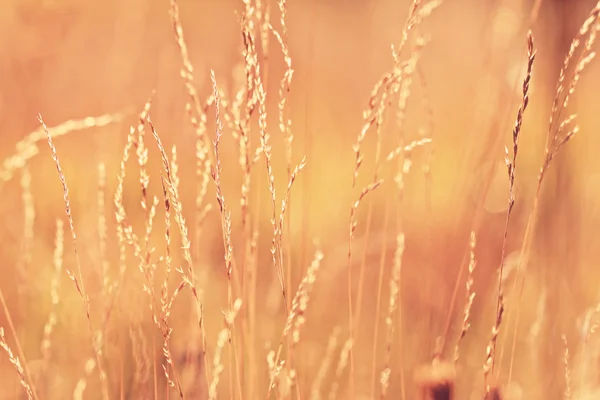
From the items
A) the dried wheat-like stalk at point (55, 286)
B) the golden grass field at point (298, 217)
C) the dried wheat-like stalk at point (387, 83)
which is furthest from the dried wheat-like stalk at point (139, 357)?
the dried wheat-like stalk at point (387, 83)

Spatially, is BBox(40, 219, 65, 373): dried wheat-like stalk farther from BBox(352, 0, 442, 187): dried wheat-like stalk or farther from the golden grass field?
BBox(352, 0, 442, 187): dried wheat-like stalk

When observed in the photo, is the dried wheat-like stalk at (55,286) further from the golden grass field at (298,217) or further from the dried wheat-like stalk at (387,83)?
the dried wheat-like stalk at (387,83)

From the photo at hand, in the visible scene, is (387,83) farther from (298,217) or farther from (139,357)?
(298,217)

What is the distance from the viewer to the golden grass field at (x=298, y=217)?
33.1 inches

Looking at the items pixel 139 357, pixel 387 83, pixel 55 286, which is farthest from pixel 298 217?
pixel 387 83

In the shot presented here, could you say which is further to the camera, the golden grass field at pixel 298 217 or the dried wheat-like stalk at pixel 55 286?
the dried wheat-like stalk at pixel 55 286

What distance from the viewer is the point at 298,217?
362cm

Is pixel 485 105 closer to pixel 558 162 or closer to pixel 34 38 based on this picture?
pixel 558 162

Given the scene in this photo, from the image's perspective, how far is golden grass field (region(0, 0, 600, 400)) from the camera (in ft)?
2.76

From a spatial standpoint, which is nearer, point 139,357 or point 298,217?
point 139,357

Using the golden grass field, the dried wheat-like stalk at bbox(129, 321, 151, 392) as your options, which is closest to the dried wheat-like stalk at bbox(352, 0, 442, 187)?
the golden grass field

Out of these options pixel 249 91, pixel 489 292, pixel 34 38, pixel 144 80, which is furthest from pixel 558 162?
pixel 144 80

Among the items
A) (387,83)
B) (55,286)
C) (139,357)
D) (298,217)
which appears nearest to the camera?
(387,83)

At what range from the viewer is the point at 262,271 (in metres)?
2.30
